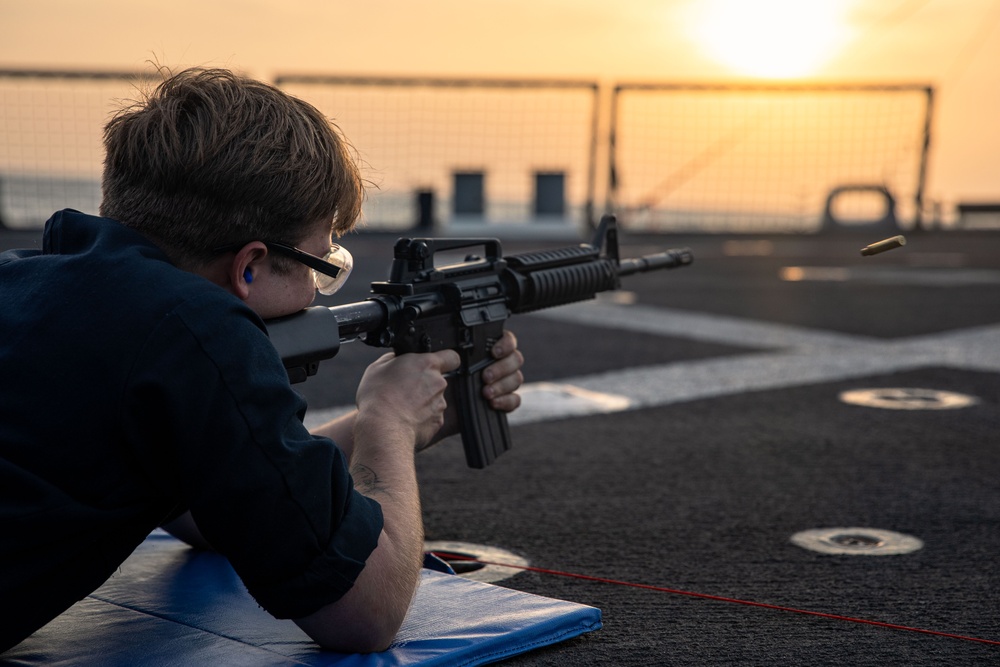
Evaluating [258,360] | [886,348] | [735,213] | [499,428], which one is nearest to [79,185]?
[735,213]

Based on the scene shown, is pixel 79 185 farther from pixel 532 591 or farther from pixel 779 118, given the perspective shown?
pixel 532 591

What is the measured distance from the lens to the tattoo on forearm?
196 centimetres

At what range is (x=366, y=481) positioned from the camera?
1.99 metres

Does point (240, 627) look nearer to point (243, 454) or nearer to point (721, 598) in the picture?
point (243, 454)

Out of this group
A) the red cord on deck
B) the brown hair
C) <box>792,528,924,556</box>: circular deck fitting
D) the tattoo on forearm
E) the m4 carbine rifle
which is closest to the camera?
the brown hair

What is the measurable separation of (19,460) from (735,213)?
15787 millimetres

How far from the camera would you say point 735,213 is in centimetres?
1669

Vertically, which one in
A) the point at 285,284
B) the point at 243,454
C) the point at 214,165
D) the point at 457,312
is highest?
the point at 214,165

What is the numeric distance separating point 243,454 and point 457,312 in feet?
3.30

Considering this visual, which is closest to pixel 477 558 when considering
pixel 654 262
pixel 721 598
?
pixel 721 598

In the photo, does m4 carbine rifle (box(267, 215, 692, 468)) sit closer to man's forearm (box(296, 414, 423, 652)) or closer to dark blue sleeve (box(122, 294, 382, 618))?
man's forearm (box(296, 414, 423, 652))

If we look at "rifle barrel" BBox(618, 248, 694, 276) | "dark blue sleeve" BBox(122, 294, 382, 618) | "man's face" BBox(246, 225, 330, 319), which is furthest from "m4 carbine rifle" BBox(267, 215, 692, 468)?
"dark blue sleeve" BBox(122, 294, 382, 618)

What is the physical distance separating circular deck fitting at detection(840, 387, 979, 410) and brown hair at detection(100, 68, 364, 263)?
11.5 ft

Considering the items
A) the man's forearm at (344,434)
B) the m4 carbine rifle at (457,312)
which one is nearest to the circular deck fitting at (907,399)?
the m4 carbine rifle at (457,312)
